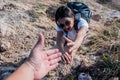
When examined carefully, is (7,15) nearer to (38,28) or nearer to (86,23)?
(38,28)

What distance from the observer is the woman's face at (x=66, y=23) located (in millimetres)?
3930

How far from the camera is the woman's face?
12.9 ft

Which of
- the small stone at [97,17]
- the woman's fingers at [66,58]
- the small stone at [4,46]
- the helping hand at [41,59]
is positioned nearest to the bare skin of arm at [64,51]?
the woman's fingers at [66,58]

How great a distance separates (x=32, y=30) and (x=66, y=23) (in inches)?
31.3

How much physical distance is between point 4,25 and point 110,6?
2432mm

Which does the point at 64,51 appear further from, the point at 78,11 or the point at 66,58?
the point at 78,11

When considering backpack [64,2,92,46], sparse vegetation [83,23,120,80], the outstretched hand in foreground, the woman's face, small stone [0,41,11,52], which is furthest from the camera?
small stone [0,41,11,52]

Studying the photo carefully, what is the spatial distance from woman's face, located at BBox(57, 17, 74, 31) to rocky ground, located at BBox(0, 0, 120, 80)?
1.21ft

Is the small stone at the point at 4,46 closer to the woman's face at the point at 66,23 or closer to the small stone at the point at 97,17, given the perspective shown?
Result: the woman's face at the point at 66,23

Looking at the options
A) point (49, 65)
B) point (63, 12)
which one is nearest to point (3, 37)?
point (63, 12)

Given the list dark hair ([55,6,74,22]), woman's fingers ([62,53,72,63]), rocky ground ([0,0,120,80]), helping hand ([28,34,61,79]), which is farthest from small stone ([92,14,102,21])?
helping hand ([28,34,61,79])

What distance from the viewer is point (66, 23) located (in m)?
3.96

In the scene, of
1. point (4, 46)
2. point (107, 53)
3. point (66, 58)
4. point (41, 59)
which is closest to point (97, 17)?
point (107, 53)

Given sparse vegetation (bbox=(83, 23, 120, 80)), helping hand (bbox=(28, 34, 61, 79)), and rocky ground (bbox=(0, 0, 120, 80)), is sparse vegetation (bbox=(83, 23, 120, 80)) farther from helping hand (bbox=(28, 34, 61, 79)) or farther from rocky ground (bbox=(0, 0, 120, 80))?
helping hand (bbox=(28, 34, 61, 79))
